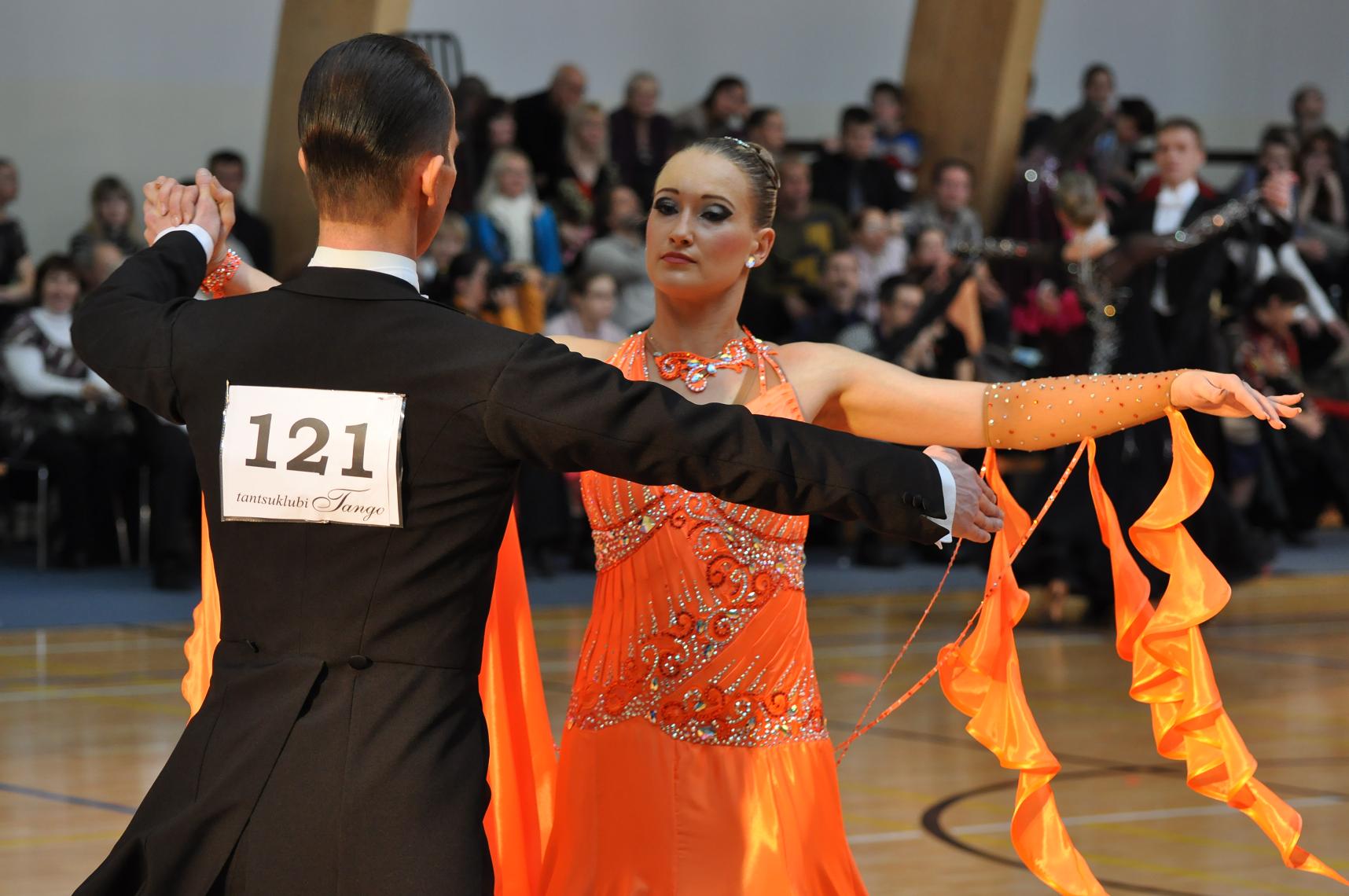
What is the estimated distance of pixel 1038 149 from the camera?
12305 millimetres

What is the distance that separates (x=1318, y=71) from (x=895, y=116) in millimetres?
5339

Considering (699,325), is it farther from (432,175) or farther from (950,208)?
(950,208)

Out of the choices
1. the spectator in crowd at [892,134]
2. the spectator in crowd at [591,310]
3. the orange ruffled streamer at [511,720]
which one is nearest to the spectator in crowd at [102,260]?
the spectator in crowd at [591,310]

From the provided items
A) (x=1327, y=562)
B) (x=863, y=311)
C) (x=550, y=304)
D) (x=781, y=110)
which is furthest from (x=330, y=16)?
(x=1327, y=562)

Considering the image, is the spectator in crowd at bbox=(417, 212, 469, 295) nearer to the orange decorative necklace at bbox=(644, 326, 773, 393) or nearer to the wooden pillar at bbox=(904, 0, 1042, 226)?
the wooden pillar at bbox=(904, 0, 1042, 226)

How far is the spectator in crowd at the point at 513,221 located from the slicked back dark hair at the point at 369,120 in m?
7.70

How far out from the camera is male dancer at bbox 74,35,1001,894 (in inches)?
80.2

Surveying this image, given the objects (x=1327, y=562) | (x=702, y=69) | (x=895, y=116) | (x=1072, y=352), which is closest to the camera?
(x=1072, y=352)

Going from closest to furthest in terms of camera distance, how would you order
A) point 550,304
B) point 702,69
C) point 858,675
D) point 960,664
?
point 960,664 → point 858,675 → point 550,304 → point 702,69

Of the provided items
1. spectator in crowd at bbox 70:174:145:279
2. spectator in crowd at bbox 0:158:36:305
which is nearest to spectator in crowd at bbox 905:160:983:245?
spectator in crowd at bbox 70:174:145:279

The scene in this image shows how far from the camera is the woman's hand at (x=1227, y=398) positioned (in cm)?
251

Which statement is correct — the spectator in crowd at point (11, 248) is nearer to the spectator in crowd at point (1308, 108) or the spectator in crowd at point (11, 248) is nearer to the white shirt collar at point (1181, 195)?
the white shirt collar at point (1181, 195)

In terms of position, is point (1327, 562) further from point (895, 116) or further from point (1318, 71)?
point (1318, 71)

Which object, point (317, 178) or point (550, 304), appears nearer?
point (317, 178)
